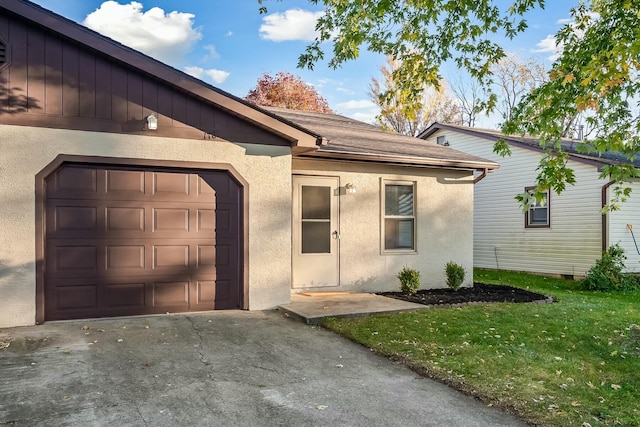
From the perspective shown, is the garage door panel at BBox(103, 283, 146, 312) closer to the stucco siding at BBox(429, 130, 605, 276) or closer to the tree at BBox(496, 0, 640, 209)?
the tree at BBox(496, 0, 640, 209)

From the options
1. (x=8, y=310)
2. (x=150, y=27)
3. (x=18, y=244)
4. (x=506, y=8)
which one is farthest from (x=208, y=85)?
(x=150, y=27)

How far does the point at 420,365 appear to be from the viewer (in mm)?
4770

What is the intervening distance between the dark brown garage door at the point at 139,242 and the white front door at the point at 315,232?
1.79 metres

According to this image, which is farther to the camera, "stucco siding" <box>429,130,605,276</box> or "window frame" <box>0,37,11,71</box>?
"stucco siding" <box>429,130,605,276</box>

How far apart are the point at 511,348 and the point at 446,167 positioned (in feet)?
17.8

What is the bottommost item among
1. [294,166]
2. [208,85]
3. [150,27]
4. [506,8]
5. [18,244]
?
[18,244]

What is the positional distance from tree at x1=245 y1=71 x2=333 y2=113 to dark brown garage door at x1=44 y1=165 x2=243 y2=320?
20609 millimetres

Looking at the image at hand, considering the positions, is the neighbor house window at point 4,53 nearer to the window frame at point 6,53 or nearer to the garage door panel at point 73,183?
the window frame at point 6,53

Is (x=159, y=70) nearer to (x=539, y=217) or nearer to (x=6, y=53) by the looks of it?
(x=6, y=53)

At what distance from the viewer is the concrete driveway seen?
3496 mm

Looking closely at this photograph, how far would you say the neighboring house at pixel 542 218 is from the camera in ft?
43.0

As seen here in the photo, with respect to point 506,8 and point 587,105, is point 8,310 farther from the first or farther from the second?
point 506,8

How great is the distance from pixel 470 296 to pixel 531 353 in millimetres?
3942

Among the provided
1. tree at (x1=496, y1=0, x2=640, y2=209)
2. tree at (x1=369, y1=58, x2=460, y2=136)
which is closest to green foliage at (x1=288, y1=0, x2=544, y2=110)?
tree at (x1=496, y1=0, x2=640, y2=209)
